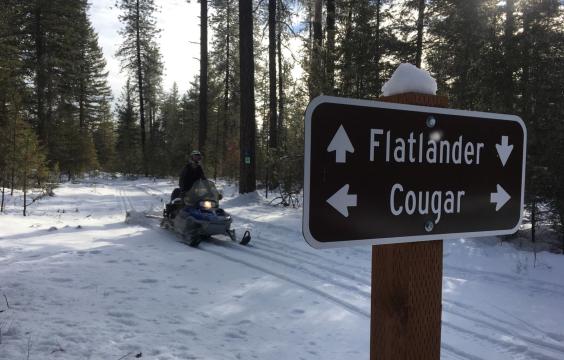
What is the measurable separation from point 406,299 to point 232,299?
4.04m

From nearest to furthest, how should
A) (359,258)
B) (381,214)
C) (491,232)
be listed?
(381,214), (491,232), (359,258)

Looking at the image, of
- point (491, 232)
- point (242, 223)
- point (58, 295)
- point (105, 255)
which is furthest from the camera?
point (242, 223)

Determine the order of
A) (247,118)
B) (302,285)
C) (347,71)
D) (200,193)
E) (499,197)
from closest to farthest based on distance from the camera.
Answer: (499,197), (302,285), (200,193), (347,71), (247,118)

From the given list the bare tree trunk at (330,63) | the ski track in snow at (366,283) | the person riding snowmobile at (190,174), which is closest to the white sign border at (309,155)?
the ski track in snow at (366,283)

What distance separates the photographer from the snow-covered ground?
3605 millimetres

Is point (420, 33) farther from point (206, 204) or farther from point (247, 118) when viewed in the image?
point (206, 204)

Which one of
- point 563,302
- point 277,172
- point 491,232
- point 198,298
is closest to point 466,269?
point 563,302

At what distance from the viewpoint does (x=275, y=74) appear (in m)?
18.6

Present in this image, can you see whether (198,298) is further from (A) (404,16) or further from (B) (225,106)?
(B) (225,106)

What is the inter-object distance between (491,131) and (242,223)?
964cm

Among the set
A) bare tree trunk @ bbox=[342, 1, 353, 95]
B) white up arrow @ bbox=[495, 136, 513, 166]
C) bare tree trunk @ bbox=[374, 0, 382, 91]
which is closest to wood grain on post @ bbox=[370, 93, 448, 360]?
white up arrow @ bbox=[495, 136, 513, 166]

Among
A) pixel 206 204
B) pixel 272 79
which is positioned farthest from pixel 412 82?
pixel 272 79

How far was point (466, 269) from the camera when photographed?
21.7 ft

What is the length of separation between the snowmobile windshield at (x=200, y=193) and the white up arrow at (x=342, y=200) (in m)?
8.03
